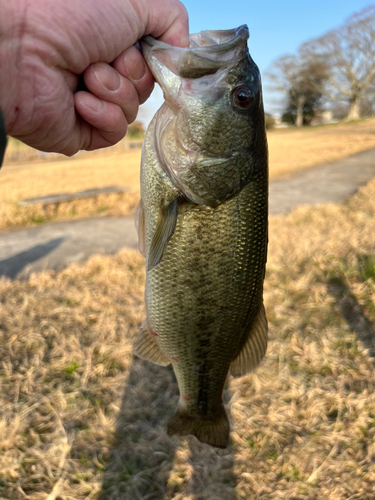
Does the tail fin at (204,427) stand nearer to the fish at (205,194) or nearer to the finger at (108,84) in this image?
the fish at (205,194)

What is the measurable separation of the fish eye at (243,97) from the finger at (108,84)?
21.7 inches

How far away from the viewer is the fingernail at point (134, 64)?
1.69m

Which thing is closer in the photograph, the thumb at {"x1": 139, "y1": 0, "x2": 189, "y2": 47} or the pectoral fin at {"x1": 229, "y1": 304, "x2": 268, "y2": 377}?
the thumb at {"x1": 139, "y1": 0, "x2": 189, "y2": 47}

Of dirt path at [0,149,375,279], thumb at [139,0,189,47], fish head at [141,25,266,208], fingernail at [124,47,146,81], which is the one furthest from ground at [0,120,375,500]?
thumb at [139,0,189,47]

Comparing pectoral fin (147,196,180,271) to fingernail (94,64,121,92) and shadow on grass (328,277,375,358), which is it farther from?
shadow on grass (328,277,375,358)

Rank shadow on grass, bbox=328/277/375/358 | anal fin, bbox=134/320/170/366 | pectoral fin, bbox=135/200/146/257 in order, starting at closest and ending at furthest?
pectoral fin, bbox=135/200/146/257
anal fin, bbox=134/320/170/366
shadow on grass, bbox=328/277/375/358

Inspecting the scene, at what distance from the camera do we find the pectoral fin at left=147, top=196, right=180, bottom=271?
155 cm

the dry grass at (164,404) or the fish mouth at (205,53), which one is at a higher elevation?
the fish mouth at (205,53)

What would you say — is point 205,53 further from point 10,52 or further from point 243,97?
point 10,52

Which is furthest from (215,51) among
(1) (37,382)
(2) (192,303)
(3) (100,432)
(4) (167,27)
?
(1) (37,382)

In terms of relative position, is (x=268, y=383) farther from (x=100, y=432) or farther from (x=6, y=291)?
(x=6, y=291)

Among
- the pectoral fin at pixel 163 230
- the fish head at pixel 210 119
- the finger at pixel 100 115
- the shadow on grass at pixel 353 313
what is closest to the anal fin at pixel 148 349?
the pectoral fin at pixel 163 230

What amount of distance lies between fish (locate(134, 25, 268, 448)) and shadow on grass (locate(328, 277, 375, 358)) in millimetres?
2441

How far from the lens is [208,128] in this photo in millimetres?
1540
